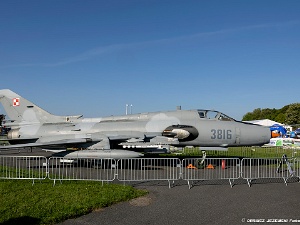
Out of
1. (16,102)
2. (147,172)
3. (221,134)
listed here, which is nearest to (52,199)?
(147,172)

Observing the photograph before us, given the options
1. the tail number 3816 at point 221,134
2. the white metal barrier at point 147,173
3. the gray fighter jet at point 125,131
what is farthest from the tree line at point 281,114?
the white metal barrier at point 147,173

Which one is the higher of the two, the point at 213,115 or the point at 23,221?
the point at 213,115

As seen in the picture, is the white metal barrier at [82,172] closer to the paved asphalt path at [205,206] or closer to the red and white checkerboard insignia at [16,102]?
the paved asphalt path at [205,206]

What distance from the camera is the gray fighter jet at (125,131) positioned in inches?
569

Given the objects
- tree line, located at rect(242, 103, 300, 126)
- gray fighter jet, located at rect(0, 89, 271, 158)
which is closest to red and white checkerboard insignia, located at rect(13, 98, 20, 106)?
gray fighter jet, located at rect(0, 89, 271, 158)

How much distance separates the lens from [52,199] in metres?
7.69

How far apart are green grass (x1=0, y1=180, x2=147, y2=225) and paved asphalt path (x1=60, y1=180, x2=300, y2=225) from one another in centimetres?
34

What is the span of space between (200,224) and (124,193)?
2865 mm

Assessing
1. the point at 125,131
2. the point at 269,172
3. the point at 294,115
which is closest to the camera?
the point at 269,172

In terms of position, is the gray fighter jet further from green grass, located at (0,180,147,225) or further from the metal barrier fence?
green grass, located at (0,180,147,225)

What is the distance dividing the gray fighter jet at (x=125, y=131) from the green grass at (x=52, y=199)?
4.01 meters

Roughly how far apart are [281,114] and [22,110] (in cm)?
10599

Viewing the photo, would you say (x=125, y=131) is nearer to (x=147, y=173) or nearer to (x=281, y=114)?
(x=147, y=173)

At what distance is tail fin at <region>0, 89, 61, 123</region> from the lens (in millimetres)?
16984
